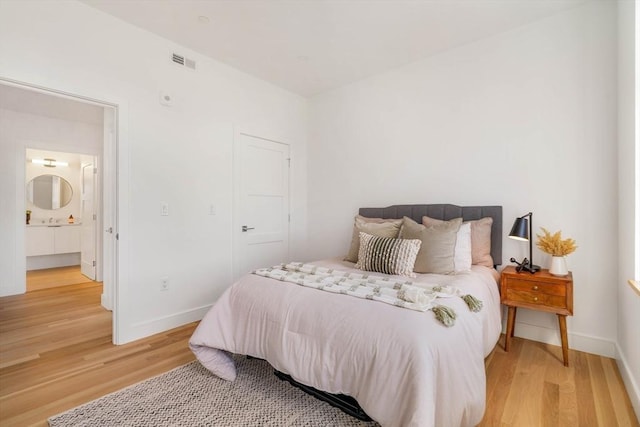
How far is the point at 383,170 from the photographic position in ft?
11.9

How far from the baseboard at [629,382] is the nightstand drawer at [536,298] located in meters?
0.46

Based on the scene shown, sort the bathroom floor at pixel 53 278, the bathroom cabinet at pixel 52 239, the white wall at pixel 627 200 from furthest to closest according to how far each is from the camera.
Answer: the bathroom cabinet at pixel 52 239
the bathroom floor at pixel 53 278
the white wall at pixel 627 200

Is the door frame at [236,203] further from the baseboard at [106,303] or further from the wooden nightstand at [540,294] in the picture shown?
the wooden nightstand at [540,294]

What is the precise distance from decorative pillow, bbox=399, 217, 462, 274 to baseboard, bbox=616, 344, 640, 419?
Result: 1127 mm

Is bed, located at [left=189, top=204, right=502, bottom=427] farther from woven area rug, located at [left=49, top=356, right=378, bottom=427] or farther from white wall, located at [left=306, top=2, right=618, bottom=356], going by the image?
white wall, located at [left=306, top=2, right=618, bottom=356]

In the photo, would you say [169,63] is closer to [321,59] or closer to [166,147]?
[166,147]

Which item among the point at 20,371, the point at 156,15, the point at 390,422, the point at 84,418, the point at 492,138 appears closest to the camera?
the point at 390,422

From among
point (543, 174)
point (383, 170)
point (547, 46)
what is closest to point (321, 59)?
point (383, 170)

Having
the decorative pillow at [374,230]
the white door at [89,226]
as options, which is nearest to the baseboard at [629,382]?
the decorative pillow at [374,230]

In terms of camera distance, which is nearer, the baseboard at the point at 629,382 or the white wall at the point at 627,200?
the baseboard at the point at 629,382

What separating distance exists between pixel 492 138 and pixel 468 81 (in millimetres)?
627

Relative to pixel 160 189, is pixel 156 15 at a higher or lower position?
higher

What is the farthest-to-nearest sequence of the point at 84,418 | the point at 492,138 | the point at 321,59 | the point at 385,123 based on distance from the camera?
the point at 385,123 < the point at 321,59 < the point at 492,138 < the point at 84,418

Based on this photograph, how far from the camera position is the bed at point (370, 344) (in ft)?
4.26
